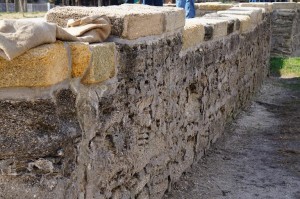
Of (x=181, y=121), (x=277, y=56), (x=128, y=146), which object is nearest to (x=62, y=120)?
(x=128, y=146)

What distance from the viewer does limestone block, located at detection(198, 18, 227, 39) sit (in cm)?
Result: 478

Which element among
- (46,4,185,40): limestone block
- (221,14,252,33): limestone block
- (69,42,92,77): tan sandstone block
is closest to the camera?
(69,42,92,77): tan sandstone block

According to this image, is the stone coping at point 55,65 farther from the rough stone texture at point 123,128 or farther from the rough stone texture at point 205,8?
the rough stone texture at point 205,8

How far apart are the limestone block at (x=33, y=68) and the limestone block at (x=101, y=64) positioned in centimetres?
30

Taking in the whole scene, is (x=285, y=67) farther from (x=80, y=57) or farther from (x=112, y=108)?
(x=80, y=57)

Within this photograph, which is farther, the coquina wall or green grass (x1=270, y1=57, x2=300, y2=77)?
green grass (x1=270, y1=57, x2=300, y2=77)

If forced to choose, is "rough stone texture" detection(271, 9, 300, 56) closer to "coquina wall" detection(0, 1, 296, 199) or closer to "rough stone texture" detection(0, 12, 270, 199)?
"rough stone texture" detection(0, 12, 270, 199)

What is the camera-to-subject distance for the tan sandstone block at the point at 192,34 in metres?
4.00

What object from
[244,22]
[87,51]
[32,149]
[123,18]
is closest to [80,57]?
[87,51]

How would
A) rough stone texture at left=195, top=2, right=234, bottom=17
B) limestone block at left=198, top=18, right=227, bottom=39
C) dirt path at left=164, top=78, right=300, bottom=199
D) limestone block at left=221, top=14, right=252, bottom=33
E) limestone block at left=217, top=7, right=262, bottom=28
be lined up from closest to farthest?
dirt path at left=164, top=78, right=300, bottom=199, limestone block at left=198, top=18, right=227, bottom=39, limestone block at left=221, top=14, right=252, bottom=33, limestone block at left=217, top=7, right=262, bottom=28, rough stone texture at left=195, top=2, right=234, bottom=17

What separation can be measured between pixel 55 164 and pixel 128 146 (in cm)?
86

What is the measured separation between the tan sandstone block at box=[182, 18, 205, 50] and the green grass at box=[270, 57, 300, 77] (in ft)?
21.6

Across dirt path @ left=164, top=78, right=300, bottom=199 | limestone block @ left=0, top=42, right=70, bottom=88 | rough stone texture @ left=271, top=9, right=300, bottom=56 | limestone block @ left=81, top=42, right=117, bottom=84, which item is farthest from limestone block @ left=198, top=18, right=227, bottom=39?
rough stone texture @ left=271, top=9, right=300, bottom=56

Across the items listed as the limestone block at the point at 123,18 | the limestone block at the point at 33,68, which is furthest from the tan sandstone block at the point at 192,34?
the limestone block at the point at 33,68
